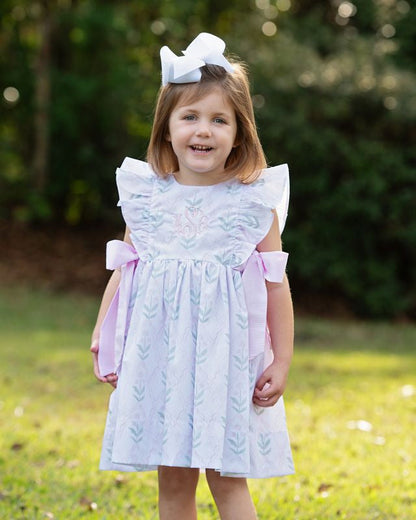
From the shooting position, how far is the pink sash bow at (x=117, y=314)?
2.73 m

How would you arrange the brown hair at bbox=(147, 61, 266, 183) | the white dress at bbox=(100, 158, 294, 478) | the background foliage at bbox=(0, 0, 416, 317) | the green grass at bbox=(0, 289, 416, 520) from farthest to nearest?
the background foliage at bbox=(0, 0, 416, 317) < the green grass at bbox=(0, 289, 416, 520) < the brown hair at bbox=(147, 61, 266, 183) < the white dress at bbox=(100, 158, 294, 478)

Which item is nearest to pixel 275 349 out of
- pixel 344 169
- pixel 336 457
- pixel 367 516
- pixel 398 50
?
pixel 367 516

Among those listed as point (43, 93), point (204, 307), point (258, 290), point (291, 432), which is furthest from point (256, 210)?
point (43, 93)

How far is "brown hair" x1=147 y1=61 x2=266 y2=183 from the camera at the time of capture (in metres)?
2.66

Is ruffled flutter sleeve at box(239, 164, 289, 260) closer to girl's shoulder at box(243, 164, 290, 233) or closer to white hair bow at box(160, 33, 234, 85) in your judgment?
girl's shoulder at box(243, 164, 290, 233)

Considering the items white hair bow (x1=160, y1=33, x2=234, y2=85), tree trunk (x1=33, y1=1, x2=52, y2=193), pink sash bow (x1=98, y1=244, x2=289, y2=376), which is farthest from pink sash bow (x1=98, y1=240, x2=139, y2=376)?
tree trunk (x1=33, y1=1, x2=52, y2=193)

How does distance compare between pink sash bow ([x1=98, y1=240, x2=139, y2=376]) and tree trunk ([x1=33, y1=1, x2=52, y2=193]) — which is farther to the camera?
tree trunk ([x1=33, y1=1, x2=52, y2=193])

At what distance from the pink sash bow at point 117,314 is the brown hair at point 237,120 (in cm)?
28

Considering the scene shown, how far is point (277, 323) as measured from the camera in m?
2.69

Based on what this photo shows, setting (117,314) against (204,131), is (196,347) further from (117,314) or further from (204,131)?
(204,131)

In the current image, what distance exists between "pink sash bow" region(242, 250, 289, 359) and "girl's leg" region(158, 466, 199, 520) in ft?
1.47

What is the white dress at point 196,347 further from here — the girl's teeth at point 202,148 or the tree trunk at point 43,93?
the tree trunk at point 43,93

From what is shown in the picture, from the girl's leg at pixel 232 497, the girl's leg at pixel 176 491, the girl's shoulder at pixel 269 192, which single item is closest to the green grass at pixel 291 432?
the girl's leg at pixel 176 491

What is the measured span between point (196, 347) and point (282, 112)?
8.67 meters
